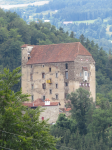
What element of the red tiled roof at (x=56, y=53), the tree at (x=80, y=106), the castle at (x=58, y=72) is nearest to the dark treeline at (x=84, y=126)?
the tree at (x=80, y=106)

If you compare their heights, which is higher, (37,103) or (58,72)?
(58,72)

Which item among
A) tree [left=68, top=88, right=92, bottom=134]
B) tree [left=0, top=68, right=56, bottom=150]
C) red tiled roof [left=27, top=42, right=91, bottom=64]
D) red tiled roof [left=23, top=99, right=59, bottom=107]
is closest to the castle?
red tiled roof [left=27, top=42, right=91, bottom=64]

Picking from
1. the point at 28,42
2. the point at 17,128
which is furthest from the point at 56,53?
the point at 17,128

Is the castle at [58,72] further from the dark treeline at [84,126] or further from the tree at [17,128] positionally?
the tree at [17,128]

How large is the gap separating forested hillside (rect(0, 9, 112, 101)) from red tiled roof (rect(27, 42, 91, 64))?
20825mm

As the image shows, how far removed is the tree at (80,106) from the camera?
9100 centimetres

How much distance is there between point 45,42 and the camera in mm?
149625

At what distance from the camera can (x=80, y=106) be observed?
92.7m

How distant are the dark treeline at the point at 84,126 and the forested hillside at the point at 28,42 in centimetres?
4030

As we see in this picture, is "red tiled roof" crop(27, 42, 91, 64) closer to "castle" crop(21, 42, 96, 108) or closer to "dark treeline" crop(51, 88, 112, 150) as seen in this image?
"castle" crop(21, 42, 96, 108)

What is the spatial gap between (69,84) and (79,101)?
937 cm

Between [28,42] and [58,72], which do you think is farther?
[28,42]

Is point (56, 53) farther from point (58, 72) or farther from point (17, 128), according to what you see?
point (17, 128)

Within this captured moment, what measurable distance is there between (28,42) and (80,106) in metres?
58.6
